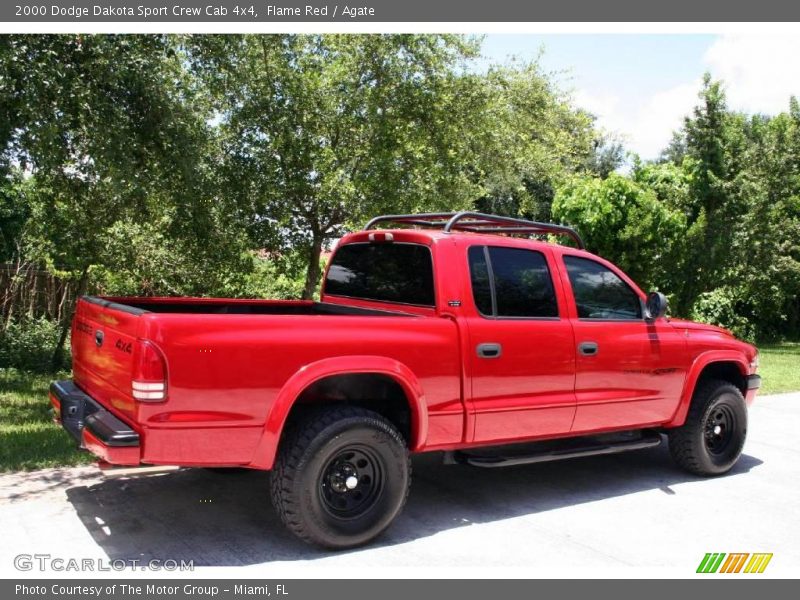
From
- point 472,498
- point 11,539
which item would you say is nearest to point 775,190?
point 472,498

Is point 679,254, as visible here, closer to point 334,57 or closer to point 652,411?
point 334,57

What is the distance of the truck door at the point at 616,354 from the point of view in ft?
17.9

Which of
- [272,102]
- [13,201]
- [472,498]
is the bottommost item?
[472,498]

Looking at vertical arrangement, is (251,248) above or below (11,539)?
above

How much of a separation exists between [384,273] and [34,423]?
14.2ft

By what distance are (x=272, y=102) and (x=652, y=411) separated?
22.3ft

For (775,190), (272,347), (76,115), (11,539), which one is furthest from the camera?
(775,190)

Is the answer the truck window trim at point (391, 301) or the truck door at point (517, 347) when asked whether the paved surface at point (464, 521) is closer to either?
the truck door at point (517, 347)

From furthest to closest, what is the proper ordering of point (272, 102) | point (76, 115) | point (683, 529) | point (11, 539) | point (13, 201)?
1. point (13, 201)
2. point (272, 102)
3. point (76, 115)
4. point (683, 529)
5. point (11, 539)

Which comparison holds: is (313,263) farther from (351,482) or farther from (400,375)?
(351,482)

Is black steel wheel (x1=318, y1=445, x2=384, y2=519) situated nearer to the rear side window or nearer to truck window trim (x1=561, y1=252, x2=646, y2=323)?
the rear side window

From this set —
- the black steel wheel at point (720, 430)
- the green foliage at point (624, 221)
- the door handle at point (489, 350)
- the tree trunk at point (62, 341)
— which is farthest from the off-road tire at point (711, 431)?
the tree trunk at point (62, 341)

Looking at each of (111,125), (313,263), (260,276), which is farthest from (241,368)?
(260,276)

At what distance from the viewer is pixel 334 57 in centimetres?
1081
